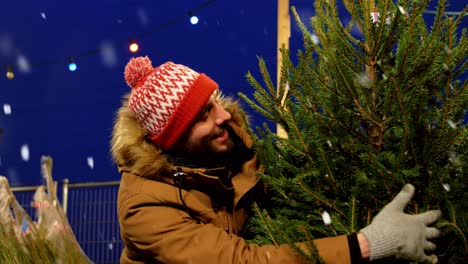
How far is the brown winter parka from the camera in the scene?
5.49 feet

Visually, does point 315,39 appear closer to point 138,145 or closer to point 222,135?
point 222,135

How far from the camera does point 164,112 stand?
2041 millimetres

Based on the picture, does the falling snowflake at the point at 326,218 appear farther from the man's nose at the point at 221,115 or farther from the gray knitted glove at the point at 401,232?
the man's nose at the point at 221,115

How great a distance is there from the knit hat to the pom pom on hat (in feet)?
0.05

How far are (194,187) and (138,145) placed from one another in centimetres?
27

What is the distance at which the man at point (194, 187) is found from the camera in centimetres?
151

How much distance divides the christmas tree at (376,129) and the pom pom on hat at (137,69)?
628 mm

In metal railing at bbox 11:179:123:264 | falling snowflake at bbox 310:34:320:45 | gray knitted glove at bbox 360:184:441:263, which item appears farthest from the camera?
metal railing at bbox 11:179:123:264

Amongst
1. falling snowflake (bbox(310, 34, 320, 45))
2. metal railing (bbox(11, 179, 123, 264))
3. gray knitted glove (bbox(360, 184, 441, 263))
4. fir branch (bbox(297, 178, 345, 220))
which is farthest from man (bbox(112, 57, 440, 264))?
metal railing (bbox(11, 179, 123, 264))

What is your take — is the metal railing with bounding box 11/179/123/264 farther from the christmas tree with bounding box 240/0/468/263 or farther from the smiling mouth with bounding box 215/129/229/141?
the christmas tree with bounding box 240/0/468/263

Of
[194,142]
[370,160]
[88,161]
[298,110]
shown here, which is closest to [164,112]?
[194,142]

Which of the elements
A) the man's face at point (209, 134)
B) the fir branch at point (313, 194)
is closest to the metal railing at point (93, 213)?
the man's face at point (209, 134)

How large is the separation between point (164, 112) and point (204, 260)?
597mm

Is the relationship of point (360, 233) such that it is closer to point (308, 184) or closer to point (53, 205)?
point (308, 184)
